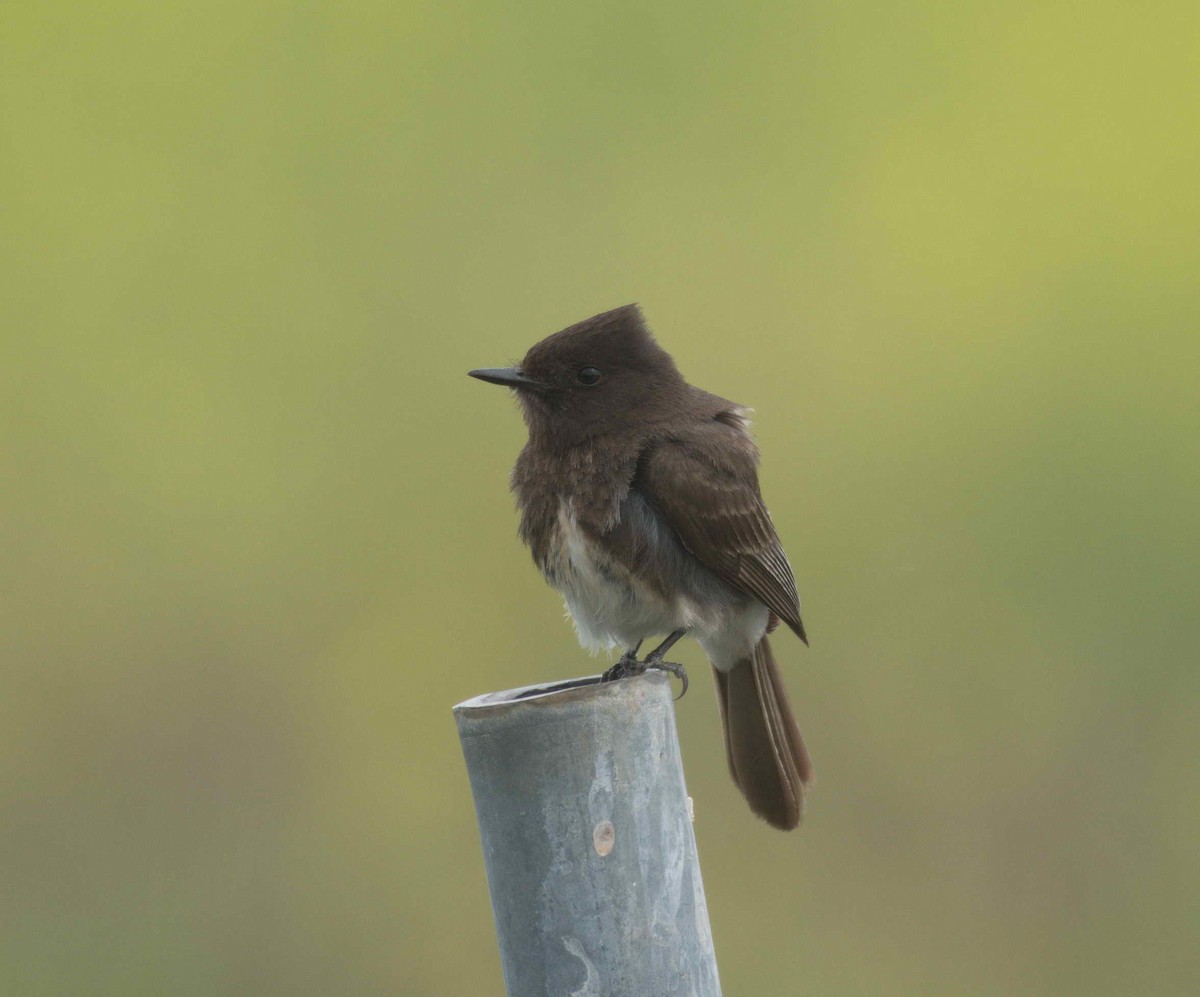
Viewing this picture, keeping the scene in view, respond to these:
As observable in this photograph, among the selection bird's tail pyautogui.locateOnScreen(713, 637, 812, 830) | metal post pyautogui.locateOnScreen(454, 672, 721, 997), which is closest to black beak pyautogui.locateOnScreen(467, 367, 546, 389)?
bird's tail pyautogui.locateOnScreen(713, 637, 812, 830)

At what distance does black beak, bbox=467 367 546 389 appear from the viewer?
12.2 ft

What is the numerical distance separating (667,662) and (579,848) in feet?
4.91

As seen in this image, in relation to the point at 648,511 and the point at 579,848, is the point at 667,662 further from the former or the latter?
the point at 579,848

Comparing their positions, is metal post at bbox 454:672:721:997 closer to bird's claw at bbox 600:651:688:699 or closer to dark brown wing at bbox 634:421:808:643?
bird's claw at bbox 600:651:688:699

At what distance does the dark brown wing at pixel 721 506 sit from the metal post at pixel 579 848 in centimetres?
144

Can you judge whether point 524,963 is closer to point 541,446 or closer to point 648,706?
point 648,706

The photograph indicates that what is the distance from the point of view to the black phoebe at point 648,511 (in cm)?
357

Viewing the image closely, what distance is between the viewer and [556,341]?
12.4ft

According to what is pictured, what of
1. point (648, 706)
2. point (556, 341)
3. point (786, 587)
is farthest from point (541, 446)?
point (648, 706)

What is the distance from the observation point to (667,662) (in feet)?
11.8

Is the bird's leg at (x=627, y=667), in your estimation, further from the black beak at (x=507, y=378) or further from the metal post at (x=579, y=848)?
the metal post at (x=579, y=848)

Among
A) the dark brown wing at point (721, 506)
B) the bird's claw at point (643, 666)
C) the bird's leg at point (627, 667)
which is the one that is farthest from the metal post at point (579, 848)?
the dark brown wing at point (721, 506)

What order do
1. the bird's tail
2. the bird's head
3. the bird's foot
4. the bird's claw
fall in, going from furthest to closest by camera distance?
the bird's tail → the bird's head → the bird's foot → the bird's claw

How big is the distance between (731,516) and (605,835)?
1.61 metres
